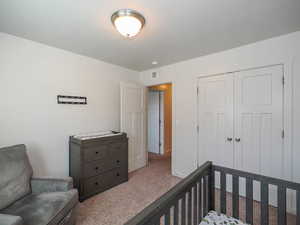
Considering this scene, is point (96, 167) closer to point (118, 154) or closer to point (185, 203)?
point (118, 154)

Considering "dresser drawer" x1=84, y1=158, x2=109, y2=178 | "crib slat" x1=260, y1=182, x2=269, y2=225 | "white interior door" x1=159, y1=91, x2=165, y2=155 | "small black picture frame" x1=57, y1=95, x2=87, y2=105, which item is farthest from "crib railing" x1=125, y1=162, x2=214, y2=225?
"white interior door" x1=159, y1=91, x2=165, y2=155

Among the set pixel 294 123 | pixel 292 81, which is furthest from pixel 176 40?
pixel 294 123

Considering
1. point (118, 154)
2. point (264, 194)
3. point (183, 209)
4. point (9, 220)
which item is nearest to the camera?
point (9, 220)

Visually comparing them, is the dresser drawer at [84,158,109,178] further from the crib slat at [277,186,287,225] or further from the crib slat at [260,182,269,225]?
the crib slat at [277,186,287,225]

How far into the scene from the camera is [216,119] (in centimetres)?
264

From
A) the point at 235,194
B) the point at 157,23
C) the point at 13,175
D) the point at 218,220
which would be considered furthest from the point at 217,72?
the point at 13,175

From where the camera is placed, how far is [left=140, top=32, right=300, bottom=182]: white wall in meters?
1.95

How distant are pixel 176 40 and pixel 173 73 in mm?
1069

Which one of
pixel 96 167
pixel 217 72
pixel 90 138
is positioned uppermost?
pixel 217 72

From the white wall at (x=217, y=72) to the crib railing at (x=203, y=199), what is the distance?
107 centimetres

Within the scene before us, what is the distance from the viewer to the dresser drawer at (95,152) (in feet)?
7.57

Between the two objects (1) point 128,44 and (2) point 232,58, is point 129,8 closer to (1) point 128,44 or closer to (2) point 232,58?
(1) point 128,44

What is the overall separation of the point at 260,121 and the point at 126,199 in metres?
2.36

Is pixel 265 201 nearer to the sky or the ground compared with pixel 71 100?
nearer to the ground
